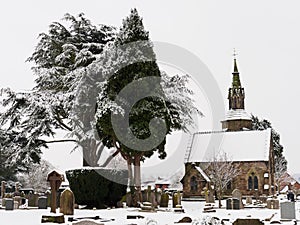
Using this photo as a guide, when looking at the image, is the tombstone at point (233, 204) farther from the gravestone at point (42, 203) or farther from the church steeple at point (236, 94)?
the church steeple at point (236, 94)

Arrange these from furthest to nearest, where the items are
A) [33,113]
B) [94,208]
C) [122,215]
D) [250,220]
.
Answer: [33,113]
[94,208]
[122,215]
[250,220]

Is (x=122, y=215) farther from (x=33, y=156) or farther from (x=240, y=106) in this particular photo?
(x=240, y=106)

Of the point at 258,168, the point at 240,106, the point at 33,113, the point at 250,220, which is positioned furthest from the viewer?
the point at 240,106

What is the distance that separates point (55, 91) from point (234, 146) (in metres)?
26.7

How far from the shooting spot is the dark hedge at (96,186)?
76.7 ft

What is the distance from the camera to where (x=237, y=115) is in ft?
194

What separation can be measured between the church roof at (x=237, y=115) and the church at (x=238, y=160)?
16.4 feet

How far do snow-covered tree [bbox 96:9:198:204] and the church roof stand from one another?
32.5m

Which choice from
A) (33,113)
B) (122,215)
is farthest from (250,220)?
(33,113)

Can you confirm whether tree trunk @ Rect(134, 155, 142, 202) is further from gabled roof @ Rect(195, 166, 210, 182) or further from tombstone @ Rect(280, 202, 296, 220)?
gabled roof @ Rect(195, 166, 210, 182)

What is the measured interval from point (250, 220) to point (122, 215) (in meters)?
6.98

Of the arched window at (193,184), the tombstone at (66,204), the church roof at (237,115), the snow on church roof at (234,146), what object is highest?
the church roof at (237,115)

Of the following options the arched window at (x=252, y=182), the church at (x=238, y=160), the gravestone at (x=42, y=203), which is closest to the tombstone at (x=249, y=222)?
the gravestone at (x=42, y=203)

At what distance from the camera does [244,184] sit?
4903 centimetres
